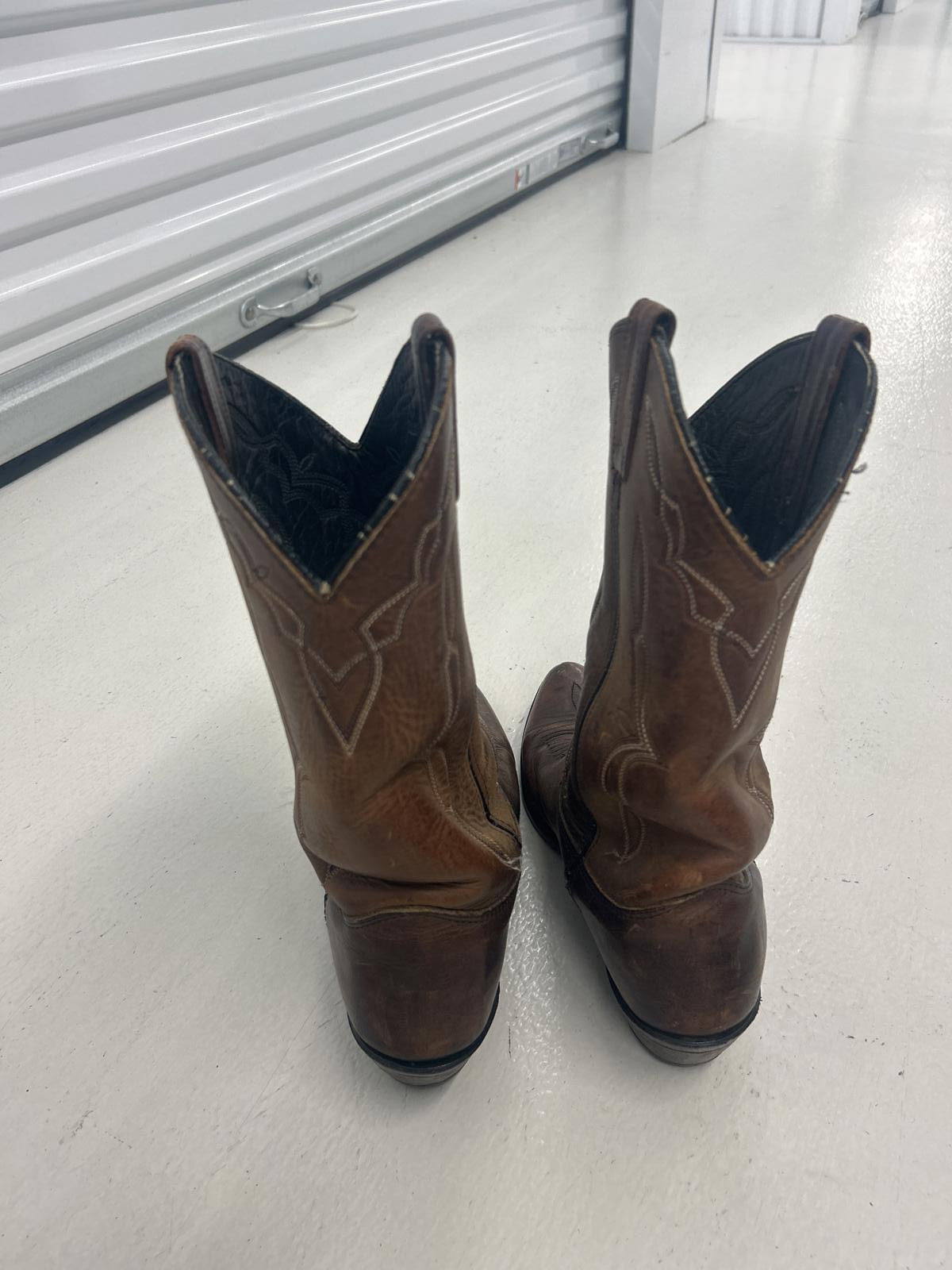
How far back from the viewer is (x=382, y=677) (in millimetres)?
550

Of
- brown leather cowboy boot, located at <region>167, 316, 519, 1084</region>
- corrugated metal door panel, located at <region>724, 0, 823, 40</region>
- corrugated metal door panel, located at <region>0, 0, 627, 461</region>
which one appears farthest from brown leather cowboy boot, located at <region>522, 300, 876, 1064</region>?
corrugated metal door panel, located at <region>724, 0, 823, 40</region>

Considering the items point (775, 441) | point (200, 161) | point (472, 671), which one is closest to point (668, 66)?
point (200, 161)

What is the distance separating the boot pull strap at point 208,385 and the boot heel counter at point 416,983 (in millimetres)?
371

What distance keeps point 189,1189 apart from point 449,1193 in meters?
0.20

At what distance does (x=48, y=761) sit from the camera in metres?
1.01

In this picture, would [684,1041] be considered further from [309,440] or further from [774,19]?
[774,19]

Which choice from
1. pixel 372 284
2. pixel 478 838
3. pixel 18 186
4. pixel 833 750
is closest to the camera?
pixel 478 838

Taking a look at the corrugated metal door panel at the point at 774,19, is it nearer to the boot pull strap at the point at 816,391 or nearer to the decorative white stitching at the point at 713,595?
the boot pull strap at the point at 816,391

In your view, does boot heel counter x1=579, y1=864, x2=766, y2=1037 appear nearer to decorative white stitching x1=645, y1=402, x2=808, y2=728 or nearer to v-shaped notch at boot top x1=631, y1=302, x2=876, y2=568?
decorative white stitching x1=645, y1=402, x2=808, y2=728

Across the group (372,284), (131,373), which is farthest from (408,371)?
(372,284)

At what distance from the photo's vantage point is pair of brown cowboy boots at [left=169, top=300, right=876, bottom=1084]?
1.70 feet

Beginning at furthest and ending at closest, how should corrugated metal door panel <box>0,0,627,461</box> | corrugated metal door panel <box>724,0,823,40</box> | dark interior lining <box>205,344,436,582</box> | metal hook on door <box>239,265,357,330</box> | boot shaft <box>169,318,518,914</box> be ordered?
corrugated metal door panel <box>724,0,823,40</box> → metal hook on door <box>239,265,357,330</box> → corrugated metal door panel <box>0,0,627,461</box> → dark interior lining <box>205,344,436,582</box> → boot shaft <box>169,318,518,914</box>

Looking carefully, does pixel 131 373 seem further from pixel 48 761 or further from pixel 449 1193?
pixel 449 1193

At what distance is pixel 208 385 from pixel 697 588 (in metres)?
0.35
